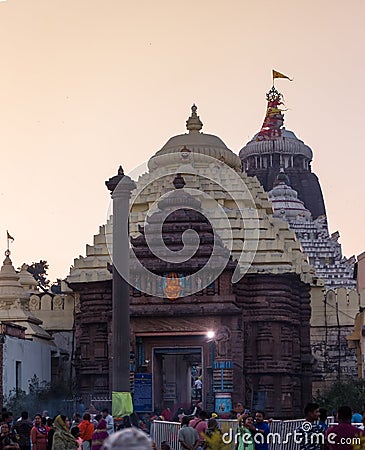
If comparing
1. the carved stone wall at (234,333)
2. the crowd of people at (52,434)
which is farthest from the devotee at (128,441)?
the carved stone wall at (234,333)

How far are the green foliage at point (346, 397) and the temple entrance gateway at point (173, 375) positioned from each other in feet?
13.6

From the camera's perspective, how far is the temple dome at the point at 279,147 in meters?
78.4

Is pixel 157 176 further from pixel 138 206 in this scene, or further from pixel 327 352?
pixel 327 352

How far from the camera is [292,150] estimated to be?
3088 inches

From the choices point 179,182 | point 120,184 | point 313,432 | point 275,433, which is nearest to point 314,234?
point 179,182

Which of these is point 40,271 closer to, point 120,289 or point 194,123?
point 194,123

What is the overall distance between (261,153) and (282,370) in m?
43.5

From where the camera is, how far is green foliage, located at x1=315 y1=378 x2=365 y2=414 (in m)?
32.6

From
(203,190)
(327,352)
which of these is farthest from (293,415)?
(203,190)

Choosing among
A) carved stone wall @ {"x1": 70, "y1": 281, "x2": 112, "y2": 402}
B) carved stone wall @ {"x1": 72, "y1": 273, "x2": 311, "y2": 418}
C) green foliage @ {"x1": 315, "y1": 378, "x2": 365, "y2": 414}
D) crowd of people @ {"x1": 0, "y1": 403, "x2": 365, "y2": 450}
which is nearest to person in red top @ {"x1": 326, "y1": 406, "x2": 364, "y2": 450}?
crowd of people @ {"x1": 0, "y1": 403, "x2": 365, "y2": 450}

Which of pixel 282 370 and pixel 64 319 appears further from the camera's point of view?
pixel 64 319

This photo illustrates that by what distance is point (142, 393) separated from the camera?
3441 centimetres

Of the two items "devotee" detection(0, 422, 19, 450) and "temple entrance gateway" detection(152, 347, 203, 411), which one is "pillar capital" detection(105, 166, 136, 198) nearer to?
"temple entrance gateway" detection(152, 347, 203, 411)

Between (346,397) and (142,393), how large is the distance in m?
5.84
